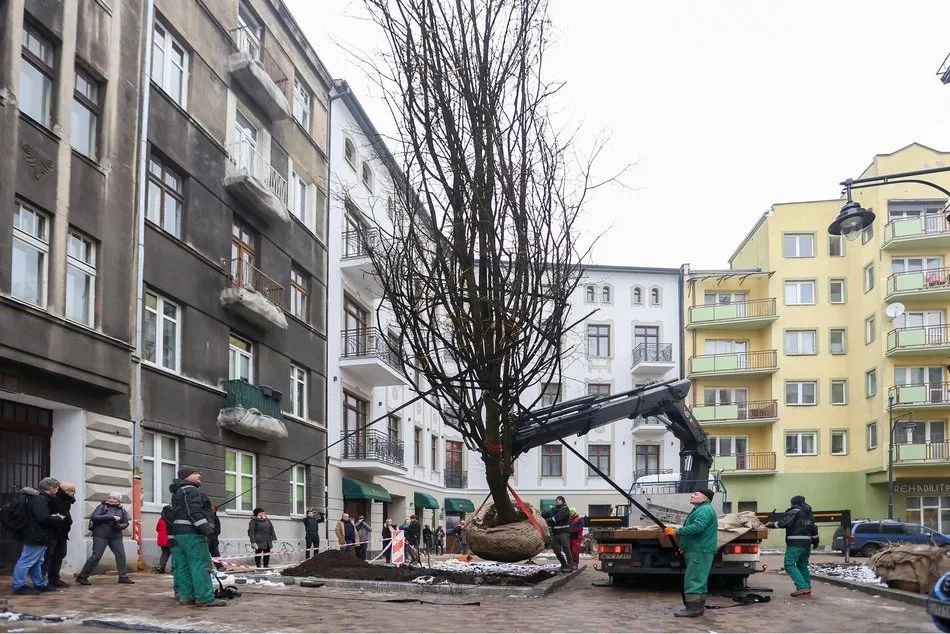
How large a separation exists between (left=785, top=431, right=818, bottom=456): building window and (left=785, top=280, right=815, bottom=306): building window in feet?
22.7

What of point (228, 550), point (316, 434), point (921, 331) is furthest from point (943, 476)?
point (228, 550)

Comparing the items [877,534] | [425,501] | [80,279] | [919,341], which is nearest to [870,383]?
[919,341]

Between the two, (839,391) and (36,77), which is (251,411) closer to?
(36,77)

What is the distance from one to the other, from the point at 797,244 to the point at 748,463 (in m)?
12.0

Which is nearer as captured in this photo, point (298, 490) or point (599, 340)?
point (298, 490)

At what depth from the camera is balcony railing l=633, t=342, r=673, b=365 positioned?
184ft

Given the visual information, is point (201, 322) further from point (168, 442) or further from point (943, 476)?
point (943, 476)

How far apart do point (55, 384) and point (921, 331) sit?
42889mm

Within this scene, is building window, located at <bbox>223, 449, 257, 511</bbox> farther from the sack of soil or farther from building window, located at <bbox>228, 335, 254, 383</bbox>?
the sack of soil

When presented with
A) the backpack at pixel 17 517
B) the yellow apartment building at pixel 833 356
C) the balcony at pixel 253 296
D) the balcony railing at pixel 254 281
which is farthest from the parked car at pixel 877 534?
the backpack at pixel 17 517

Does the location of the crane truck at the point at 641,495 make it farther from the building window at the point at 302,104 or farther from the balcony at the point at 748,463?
the balcony at the point at 748,463

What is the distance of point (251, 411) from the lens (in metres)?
24.7

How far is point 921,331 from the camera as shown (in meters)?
49.4

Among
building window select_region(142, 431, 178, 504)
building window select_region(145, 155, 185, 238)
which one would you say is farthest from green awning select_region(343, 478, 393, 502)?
building window select_region(145, 155, 185, 238)
